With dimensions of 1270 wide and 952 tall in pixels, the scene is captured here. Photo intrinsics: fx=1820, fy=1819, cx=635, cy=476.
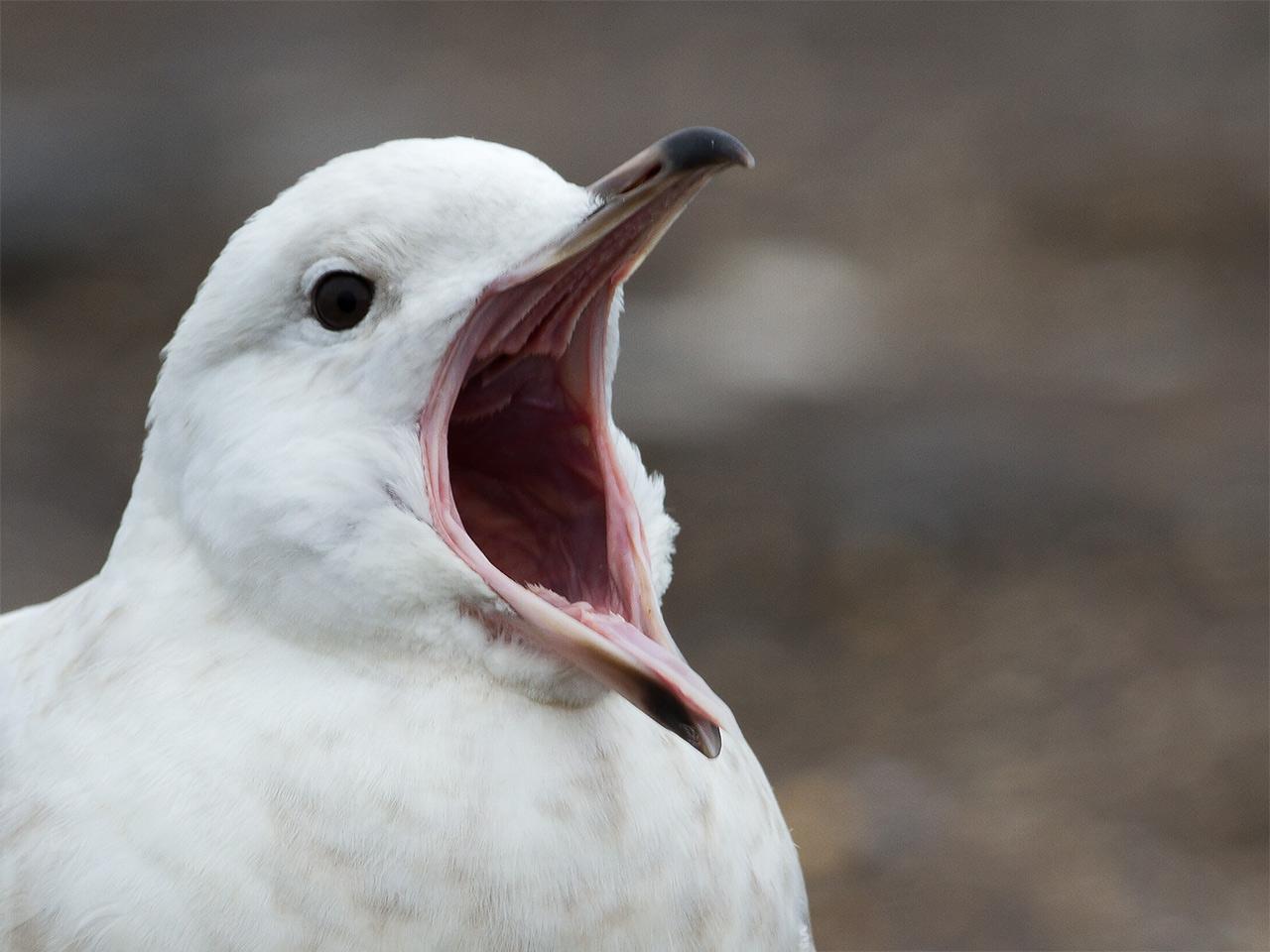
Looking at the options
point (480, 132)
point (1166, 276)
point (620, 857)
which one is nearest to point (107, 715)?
point (620, 857)

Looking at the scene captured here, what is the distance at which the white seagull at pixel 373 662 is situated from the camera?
1739mm

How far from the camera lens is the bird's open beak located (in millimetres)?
1728

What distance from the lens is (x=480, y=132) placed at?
8398mm

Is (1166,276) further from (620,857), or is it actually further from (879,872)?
(620,857)

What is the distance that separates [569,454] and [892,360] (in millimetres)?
4731

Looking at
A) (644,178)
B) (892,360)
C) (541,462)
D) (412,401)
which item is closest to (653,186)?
(644,178)

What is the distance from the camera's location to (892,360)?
21.9 ft

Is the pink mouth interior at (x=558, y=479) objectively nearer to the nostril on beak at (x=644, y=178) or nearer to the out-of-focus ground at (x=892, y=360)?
the nostril on beak at (x=644, y=178)

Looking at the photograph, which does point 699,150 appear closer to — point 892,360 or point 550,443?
point 550,443

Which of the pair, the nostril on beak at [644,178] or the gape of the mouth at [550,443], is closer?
the nostril on beak at [644,178]

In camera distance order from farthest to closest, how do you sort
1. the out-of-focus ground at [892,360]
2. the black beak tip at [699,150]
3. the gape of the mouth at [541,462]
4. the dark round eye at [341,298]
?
the out-of-focus ground at [892,360] < the gape of the mouth at [541,462] < the dark round eye at [341,298] < the black beak tip at [699,150]

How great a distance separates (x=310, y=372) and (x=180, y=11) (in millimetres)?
8495

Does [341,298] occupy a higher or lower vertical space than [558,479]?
higher

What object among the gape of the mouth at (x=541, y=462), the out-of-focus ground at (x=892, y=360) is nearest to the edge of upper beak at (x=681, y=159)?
the gape of the mouth at (x=541, y=462)
